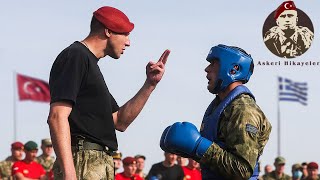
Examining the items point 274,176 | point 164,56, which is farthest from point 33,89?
point 164,56

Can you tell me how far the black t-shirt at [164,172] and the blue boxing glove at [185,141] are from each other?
8118 mm

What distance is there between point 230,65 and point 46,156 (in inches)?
370

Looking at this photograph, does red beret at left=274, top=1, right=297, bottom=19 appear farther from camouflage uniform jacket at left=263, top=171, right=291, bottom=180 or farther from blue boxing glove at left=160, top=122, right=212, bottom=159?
blue boxing glove at left=160, top=122, right=212, bottom=159

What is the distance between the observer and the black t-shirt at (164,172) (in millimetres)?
14211

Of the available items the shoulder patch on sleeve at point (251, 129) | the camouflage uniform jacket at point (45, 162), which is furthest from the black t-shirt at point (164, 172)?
the shoulder patch on sleeve at point (251, 129)

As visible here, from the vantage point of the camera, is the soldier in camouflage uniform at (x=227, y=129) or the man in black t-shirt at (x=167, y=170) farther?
the man in black t-shirt at (x=167, y=170)

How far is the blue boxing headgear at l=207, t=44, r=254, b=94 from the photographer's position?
6086mm

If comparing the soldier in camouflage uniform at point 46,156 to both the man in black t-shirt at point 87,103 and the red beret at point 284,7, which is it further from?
the man in black t-shirt at point 87,103

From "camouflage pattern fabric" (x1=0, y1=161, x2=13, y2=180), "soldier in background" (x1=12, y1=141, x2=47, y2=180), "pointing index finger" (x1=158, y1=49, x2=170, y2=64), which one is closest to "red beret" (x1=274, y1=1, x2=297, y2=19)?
"soldier in background" (x1=12, y1=141, x2=47, y2=180)

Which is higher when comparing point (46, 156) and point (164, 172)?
point (46, 156)

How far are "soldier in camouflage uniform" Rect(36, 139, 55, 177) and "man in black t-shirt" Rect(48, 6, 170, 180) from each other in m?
8.53

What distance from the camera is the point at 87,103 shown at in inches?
240

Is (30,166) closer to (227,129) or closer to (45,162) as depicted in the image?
(45,162)

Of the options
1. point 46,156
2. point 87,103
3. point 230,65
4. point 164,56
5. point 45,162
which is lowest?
point 45,162
